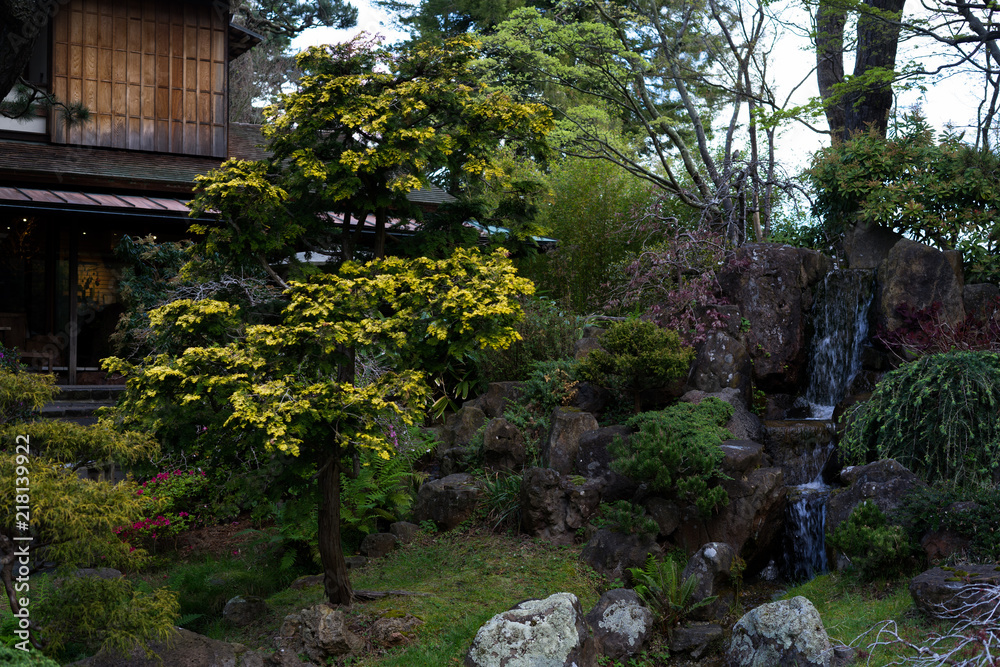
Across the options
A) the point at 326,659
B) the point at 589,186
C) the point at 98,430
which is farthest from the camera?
the point at 589,186

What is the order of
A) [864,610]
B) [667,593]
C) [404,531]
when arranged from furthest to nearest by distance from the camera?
[404,531] < [667,593] < [864,610]

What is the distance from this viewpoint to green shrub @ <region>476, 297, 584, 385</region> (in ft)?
37.6

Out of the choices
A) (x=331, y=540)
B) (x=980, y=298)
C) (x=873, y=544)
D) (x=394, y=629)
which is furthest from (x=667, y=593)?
(x=980, y=298)

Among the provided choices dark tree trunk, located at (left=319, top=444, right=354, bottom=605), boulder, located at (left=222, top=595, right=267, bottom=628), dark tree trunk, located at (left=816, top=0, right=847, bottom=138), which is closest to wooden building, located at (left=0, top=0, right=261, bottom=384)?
boulder, located at (left=222, top=595, right=267, bottom=628)

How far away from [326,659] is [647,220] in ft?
34.1

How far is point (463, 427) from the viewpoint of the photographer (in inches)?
424

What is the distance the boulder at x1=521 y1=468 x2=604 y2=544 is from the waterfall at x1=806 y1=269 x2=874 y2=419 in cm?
438

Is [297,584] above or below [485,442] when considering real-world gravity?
below

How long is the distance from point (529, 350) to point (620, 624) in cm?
519

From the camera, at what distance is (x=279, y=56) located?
27.1 m

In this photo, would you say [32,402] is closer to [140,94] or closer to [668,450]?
[668,450]

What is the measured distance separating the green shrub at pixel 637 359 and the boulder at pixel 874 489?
7.59 ft

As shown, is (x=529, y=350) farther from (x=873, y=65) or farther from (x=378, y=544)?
(x=873, y=65)

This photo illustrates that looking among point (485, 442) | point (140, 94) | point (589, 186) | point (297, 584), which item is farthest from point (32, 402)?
point (589, 186)
